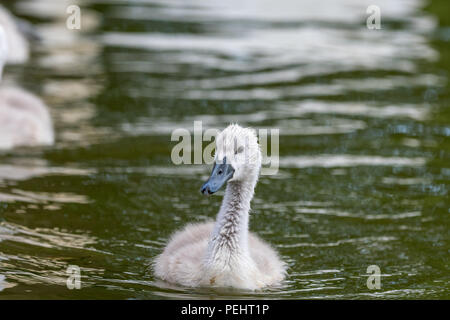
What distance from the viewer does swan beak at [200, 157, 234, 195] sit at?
713 centimetres

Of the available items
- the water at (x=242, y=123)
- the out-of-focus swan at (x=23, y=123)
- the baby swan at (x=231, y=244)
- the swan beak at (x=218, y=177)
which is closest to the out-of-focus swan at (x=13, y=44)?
the water at (x=242, y=123)

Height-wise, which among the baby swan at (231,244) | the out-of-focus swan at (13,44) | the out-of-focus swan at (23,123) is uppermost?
the out-of-focus swan at (13,44)

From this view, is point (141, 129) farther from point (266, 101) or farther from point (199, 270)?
point (199, 270)

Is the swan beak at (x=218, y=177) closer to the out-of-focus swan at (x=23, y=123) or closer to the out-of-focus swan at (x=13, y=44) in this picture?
the out-of-focus swan at (x=23, y=123)

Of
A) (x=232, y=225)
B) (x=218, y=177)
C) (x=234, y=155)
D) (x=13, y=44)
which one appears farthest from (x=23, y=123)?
(x=218, y=177)

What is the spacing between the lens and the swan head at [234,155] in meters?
7.34

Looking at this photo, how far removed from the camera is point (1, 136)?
11.8 meters

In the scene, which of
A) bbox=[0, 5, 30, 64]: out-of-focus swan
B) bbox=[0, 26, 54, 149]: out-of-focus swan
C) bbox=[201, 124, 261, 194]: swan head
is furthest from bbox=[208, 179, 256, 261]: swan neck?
bbox=[0, 5, 30, 64]: out-of-focus swan

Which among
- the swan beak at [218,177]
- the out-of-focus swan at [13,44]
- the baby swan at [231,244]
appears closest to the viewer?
the swan beak at [218,177]

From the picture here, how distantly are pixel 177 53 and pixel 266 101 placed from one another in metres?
3.41

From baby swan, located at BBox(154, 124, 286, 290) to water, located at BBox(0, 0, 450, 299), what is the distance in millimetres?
134

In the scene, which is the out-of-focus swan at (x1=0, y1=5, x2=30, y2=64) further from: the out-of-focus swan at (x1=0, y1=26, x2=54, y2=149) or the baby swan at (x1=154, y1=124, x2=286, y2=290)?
the baby swan at (x1=154, y1=124, x2=286, y2=290)

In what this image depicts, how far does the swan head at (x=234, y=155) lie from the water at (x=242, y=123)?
910 mm
